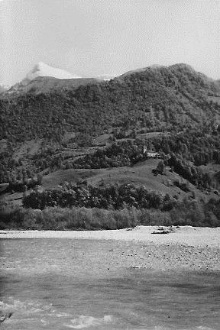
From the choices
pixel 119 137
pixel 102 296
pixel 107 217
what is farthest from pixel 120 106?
pixel 102 296

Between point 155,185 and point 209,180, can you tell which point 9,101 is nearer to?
point 155,185

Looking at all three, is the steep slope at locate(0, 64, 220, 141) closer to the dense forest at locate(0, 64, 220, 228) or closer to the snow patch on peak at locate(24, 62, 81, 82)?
the dense forest at locate(0, 64, 220, 228)

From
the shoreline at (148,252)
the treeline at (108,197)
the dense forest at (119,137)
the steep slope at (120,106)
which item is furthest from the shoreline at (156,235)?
the steep slope at (120,106)

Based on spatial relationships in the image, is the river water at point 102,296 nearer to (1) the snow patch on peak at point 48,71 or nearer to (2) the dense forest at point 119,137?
(2) the dense forest at point 119,137

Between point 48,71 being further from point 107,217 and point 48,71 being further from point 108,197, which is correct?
point 107,217

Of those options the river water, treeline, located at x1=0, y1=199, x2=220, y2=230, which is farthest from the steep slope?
the river water
